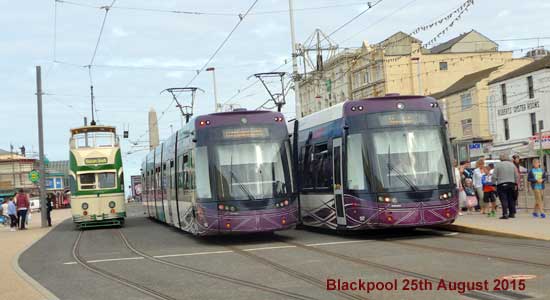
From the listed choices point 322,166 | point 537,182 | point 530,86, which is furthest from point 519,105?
point 322,166

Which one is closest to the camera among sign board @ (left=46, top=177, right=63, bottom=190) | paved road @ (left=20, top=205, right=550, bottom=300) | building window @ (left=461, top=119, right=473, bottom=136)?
paved road @ (left=20, top=205, right=550, bottom=300)

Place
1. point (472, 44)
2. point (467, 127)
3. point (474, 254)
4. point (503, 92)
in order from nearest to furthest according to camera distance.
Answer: point (474, 254) → point (503, 92) → point (467, 127) → point (472, 44)

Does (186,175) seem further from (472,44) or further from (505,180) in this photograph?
(472,44)

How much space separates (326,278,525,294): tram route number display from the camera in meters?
8.59

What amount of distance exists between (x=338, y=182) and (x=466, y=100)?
44.5 m

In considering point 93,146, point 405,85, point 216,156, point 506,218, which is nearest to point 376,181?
point 216,156

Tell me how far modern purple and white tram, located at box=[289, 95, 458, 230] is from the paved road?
0.59m

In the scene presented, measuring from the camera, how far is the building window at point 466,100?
57594 millimetres

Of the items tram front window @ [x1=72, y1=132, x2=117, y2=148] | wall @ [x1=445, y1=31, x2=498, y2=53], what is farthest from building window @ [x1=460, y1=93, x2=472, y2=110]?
tram front window @ [x1=72, y1=132, x2=117, y2=148]

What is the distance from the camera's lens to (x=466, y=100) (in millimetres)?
58219

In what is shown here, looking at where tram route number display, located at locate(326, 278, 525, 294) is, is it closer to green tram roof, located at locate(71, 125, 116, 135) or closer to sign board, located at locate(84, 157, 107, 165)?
sign board, located at locate(84, 157, 107, 165)

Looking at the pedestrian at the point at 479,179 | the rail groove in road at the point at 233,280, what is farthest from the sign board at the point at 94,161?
the pedestrian at the point at 479,179

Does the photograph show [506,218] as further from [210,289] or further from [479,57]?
[479,57]

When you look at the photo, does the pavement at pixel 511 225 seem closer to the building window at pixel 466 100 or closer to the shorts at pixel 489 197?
the shorts at pixel 489 197
